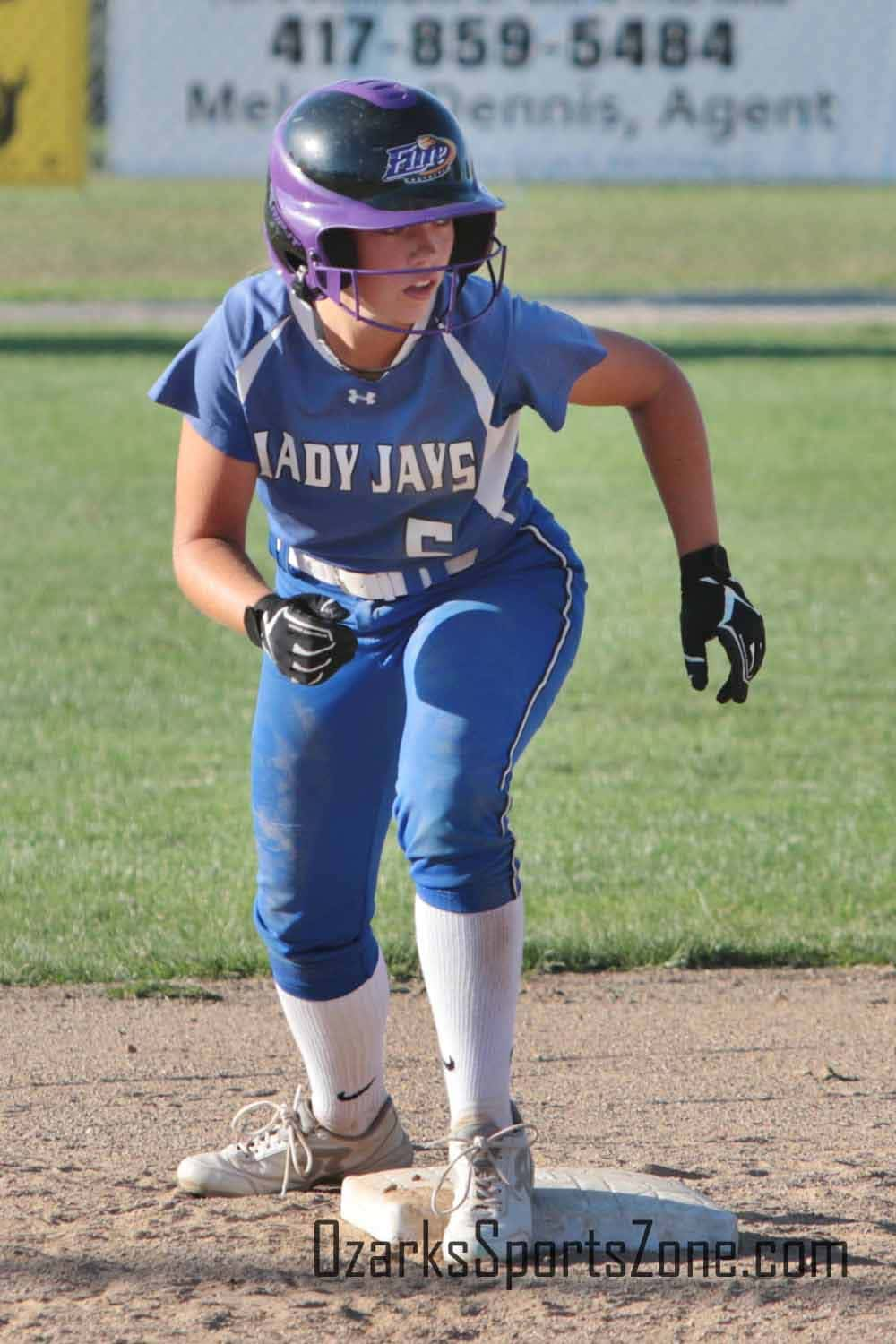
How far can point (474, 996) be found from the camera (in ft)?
10.8

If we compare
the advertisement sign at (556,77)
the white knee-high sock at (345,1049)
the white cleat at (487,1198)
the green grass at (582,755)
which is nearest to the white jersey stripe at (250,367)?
the white knee-high sock at (345,1049)

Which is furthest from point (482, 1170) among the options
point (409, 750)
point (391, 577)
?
point (391, 577)

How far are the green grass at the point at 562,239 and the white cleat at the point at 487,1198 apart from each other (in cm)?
1958

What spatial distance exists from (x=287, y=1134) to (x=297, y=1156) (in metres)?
0.05

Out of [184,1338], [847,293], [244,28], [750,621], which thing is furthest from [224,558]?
[847,293]

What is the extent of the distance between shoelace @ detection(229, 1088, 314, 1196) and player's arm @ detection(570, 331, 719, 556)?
49.1 inches

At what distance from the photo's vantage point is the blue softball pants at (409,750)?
3.23 m

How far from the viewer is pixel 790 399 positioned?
1720 cm

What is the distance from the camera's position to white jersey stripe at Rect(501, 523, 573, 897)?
10.7 ft

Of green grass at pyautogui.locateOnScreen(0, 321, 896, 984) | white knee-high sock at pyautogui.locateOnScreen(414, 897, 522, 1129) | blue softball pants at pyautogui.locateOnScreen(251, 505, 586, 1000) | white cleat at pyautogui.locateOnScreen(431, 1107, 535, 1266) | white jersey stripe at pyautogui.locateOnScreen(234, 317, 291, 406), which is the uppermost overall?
white jersey stripe at pyautogui.locateOnScreen(234, 317, 291, 406)

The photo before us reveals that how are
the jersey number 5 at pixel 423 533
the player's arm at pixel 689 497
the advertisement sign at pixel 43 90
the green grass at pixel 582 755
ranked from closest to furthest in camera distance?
1. the jersey number 5 at pixel 423 533
2. the player's arm at pixel 689 497
3. the green grass at pixel 582 755
4. the advertisement sign at pixel 43 90

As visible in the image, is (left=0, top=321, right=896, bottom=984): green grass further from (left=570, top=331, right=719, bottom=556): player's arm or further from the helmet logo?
the helmet logo

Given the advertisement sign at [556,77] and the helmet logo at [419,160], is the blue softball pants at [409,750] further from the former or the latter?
the advertisement sign at [556,77]

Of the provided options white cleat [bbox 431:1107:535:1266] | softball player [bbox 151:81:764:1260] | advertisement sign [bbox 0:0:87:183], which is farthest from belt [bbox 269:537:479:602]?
advertisement sign [bbox 0:0:87:183]
